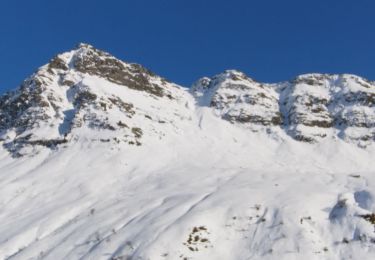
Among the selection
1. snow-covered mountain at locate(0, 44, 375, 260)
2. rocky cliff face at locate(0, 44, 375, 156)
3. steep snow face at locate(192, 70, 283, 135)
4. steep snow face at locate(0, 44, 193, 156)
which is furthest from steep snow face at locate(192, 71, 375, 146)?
steep snow face at locate(0, 44, 193, 156)

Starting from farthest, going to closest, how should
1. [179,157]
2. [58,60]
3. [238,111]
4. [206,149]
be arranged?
[58,60] → [238,111] → [206,149] → [179,157]

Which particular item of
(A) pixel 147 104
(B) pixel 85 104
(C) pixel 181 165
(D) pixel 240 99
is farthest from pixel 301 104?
(C) pixel 181 165

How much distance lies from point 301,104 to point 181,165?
3729cm

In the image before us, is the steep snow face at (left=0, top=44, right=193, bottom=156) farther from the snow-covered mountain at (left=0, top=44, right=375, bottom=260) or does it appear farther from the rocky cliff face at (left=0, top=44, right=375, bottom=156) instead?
the snow-covered mountain at (left=0, top=44, right=375, bottom=260)

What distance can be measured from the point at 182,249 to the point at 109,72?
68421 millimetres

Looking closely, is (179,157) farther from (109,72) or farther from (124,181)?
(109,72)

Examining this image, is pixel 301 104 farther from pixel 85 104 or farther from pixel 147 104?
pixel 85 104

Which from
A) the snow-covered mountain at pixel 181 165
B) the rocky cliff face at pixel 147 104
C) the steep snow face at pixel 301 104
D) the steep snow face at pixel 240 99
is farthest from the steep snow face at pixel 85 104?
the steep snow face at pixel 301 104

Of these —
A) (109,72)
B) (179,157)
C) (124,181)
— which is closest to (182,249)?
(124,181)

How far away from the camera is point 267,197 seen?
99.3 ft

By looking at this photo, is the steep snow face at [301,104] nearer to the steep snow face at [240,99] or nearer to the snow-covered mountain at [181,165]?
the steep snow face at [240,99]

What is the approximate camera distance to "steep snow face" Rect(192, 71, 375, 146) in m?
80.1

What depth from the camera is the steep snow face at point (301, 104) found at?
8012 cm

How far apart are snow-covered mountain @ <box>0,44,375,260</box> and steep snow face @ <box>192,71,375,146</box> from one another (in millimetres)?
320
